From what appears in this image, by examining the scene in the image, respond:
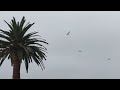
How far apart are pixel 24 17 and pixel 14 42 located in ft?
17.9

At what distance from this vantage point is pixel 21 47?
39469 millimetres

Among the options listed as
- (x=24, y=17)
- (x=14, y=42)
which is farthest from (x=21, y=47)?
(x=24, y=17)
